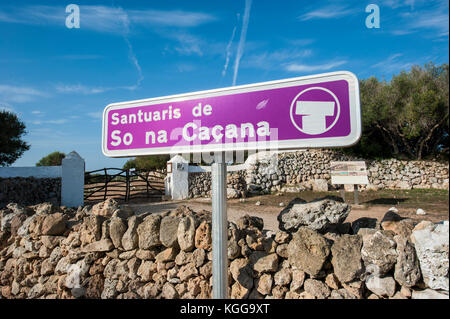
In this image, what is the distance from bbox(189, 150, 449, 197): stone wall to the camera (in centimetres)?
1496

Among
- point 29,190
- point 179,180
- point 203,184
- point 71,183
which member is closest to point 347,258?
point 71,183

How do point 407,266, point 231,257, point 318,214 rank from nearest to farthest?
point 407,266 → point 231,257 → point 318,214

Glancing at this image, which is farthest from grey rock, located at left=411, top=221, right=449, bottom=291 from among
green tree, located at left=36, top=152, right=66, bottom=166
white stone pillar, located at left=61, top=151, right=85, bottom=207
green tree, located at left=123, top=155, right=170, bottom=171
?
green tree, located at left=36, top=152, right=66, bottom=166

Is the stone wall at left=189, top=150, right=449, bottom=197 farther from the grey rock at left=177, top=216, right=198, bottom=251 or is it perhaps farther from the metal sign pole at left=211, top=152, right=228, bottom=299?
the metal sign pole at left=211, top=152, right=228, bottom=299

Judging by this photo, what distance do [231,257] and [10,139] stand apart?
2234cm

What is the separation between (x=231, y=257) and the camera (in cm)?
227

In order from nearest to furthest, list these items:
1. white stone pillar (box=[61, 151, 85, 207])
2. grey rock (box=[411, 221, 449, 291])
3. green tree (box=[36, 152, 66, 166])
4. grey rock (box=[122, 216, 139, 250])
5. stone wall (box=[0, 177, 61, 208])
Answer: grey rock (box=[411, 221, 449, 291]), grey rock (box=[122, 216, 139, 250]), stone wall (box=[0, 177, 61, 208]), white stone pillar (box=[61, 151, 85, 207]), green tree (box=[36, 152, 66, 166])

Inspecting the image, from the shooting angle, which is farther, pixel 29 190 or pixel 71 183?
pixel 29 190

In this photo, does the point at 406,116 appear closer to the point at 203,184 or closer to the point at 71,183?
the point at 203,184

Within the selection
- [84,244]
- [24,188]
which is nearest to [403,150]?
[84,244]

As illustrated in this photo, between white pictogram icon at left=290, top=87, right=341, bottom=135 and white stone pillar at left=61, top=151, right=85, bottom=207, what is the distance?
1157 centimetres

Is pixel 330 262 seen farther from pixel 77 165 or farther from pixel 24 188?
pixel 24 188

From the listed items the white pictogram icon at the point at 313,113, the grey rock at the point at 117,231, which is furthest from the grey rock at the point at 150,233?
the white pictogram icon at the point at 313,113

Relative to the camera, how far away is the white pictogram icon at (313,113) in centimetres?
150
